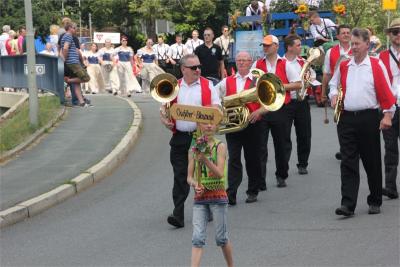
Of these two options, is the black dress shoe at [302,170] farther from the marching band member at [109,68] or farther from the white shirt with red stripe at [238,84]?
the marching band member at [109,68]

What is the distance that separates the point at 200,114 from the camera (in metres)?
6.47

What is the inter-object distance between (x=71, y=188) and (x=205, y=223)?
424 centimetres

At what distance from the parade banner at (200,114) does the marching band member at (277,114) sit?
390cm

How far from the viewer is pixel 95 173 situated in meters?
11.6

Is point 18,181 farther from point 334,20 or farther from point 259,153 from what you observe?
point 334,20

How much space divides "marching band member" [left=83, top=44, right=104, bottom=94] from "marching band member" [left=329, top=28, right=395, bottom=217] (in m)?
17.3

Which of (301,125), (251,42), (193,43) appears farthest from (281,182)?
(193,43)

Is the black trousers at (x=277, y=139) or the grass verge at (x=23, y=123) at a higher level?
the black trousers at (x=277, y=139)

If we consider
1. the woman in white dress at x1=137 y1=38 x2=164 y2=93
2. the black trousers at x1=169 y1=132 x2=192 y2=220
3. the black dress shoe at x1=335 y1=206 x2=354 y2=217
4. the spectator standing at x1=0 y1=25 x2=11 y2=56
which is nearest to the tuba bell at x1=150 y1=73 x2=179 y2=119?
the black trousers at x1=169 y1=132 x2=192 y2=220

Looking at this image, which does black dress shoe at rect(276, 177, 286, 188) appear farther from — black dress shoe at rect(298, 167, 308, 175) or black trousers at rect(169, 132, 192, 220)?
black trousers at rect(169, 132, 192, 220)

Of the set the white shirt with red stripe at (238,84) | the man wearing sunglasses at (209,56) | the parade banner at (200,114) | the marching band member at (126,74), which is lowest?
the marching band member at (126,74)

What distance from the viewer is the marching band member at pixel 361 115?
866cm

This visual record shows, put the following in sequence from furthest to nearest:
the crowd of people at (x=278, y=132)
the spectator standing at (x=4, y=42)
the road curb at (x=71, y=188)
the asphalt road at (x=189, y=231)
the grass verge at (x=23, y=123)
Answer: the spectator standing at (x=4, y=42) < the grass verge at (x=23, y=123) < the road curb at (x=71, y=188) < the asphalt road at (x=189, y=231) < the crowd of people at (x=278, y=132)

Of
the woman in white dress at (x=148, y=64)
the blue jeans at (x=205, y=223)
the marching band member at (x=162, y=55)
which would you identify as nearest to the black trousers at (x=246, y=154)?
the blue jeans at (x=205, y=223)
